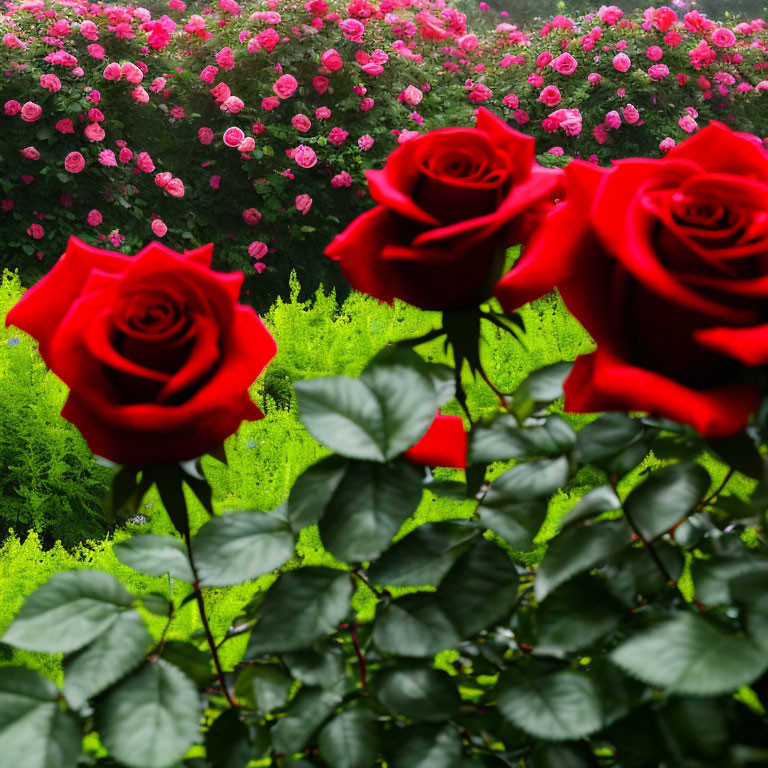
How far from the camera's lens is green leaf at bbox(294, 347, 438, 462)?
1.45ft

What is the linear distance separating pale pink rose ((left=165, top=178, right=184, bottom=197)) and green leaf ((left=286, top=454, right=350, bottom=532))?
3.92 metres

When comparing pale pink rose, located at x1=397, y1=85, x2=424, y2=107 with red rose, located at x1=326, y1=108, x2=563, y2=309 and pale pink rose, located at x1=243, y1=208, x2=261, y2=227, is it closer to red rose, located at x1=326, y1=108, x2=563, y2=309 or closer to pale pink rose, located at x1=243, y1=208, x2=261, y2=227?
pale pink rose, located at x1=243, y1=208, x2=261, y2=227

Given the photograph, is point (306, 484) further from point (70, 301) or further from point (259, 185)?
point (259, 185)

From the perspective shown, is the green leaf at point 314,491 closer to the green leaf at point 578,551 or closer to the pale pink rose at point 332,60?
the green leaf at point 578,551

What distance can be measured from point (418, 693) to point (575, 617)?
0.31 ft

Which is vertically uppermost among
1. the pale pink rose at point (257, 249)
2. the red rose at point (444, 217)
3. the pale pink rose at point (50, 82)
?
the red rose at point (444, 217)

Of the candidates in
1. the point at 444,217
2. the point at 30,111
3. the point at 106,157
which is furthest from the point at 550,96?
the point at 444,217

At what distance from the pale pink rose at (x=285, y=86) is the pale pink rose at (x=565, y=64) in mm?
1525

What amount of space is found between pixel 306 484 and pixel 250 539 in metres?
0.05

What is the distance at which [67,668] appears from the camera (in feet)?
1.37

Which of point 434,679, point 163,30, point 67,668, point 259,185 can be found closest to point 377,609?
point 434,679

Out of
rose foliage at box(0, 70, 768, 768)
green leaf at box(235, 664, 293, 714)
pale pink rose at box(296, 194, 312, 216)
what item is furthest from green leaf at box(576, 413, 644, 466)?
pale pink rose at box(296, 194, 312, 216)

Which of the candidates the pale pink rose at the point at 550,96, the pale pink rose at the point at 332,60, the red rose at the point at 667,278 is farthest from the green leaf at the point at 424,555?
the pale pink rose at the point at 550,96

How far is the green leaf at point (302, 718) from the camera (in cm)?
44
